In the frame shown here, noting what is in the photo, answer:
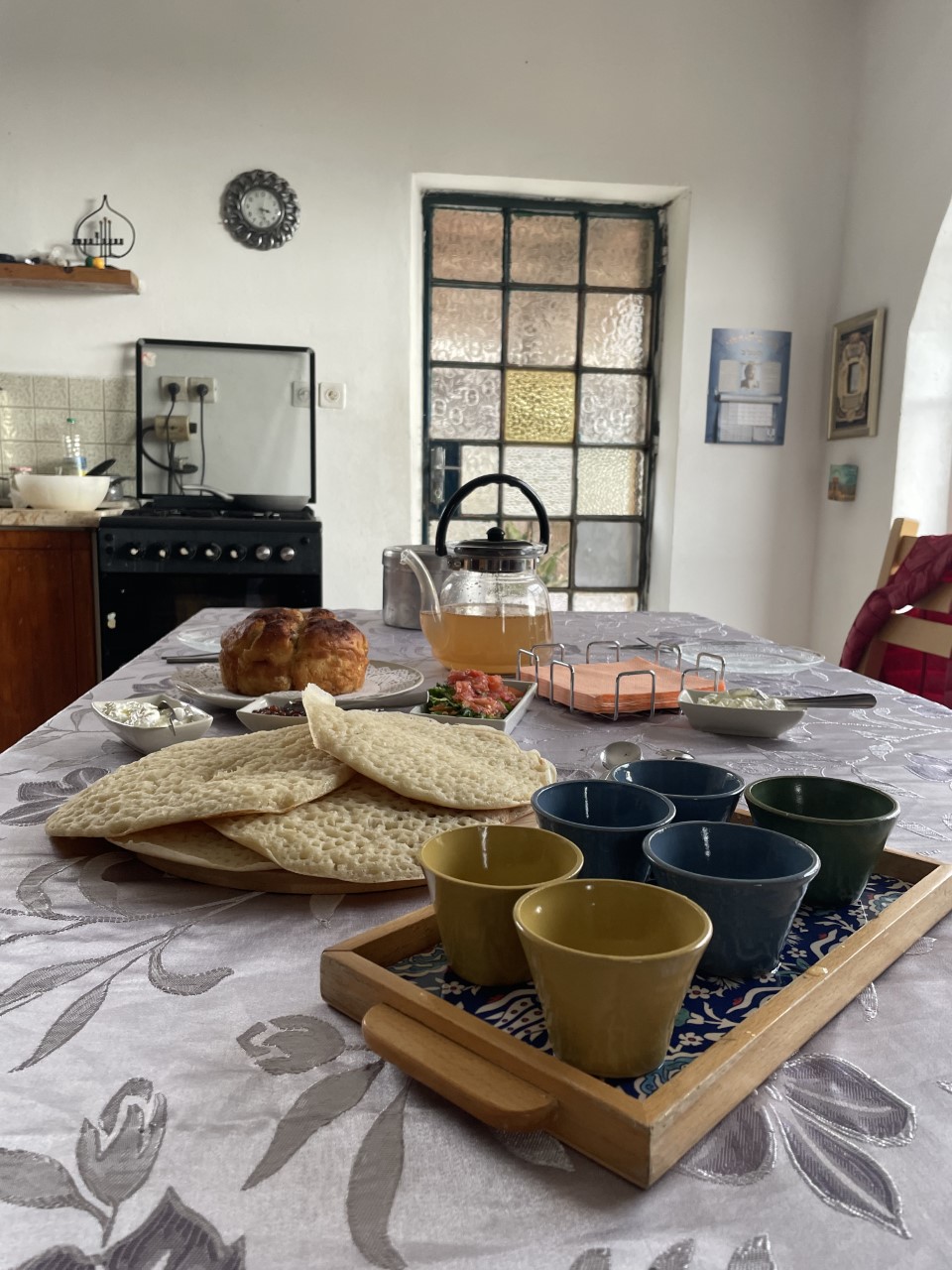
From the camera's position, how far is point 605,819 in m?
0.59

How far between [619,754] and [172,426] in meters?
2.78

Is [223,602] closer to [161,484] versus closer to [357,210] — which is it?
[161,484]

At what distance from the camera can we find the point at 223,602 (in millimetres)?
2908

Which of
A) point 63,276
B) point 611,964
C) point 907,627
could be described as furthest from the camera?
point 63,276

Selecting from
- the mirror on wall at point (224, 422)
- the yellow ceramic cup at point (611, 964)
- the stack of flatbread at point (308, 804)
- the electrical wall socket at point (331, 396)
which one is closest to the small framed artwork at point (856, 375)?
the electrical wall socket at point (331, 396)

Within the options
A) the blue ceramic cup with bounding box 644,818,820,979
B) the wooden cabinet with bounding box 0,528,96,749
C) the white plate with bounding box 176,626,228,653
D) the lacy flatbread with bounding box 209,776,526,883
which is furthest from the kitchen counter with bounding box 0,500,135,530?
the blue ceramic cup with bounding box 644,818,820,979

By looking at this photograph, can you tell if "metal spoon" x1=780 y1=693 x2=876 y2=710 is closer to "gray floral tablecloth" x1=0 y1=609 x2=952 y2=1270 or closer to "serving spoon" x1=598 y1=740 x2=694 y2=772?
"serving spoon" x1=598 y1=740 x2=694 y2=772

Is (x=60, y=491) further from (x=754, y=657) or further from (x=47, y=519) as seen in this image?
(x=754, y=657)

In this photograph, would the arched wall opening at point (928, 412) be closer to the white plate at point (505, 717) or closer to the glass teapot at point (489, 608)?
the glass teapot at point (489, 608)

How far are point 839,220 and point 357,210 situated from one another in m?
1.77

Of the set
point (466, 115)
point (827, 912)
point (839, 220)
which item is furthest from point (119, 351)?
point (827, 912)

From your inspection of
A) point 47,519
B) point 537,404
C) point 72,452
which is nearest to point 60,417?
point 72,452

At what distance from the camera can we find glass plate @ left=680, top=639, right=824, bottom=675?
1.34m

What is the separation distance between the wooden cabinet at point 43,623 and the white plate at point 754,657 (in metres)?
2.10
